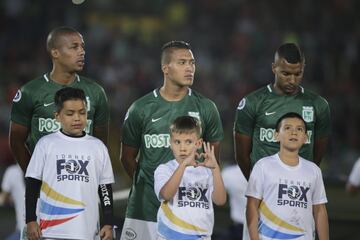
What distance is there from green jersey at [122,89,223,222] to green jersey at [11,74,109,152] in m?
0.26

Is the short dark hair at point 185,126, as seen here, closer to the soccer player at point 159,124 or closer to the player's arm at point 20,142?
the soccer player at point 159,124

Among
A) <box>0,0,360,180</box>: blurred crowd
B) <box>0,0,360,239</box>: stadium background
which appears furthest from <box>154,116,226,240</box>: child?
<box>0,0,360,180</box>: blurred crowd

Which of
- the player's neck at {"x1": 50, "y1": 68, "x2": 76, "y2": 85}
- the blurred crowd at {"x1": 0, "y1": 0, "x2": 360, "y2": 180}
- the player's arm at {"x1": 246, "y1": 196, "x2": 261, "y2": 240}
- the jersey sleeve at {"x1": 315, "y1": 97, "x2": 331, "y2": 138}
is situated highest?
the blurred crowd at {"x1": 0, "y1": 0, "x2": 360, "y2": 180}

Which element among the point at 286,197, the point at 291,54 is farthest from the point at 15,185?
the point at 286,197

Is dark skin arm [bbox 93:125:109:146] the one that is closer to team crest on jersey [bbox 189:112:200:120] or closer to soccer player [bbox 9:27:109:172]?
soccer player [bbox 9:27:109:172]

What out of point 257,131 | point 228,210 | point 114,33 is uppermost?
point 114,33

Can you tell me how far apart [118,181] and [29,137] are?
5.46m

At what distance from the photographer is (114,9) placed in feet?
57.4

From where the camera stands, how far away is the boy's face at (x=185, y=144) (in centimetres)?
635

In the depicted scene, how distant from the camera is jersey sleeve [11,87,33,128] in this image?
7011 mm

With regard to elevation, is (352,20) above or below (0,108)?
above

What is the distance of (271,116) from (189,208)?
1.16 meters

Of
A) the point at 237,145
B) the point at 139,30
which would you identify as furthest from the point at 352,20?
the point at 237,145

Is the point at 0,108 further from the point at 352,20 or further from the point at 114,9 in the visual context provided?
the point at 352,20
